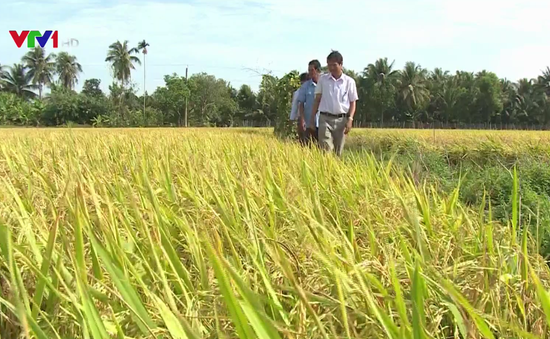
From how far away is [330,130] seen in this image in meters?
4.77

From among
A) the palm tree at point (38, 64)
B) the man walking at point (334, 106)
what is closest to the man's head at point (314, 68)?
the man walking at point (334, 106)

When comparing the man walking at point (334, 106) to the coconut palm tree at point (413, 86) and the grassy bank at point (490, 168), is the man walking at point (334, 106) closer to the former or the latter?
the grassy bank at point (490, 168)

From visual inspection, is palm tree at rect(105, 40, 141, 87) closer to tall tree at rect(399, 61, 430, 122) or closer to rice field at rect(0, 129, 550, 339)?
tall tree at rect(399, 61, 430, 122)

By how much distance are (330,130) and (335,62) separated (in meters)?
0.68

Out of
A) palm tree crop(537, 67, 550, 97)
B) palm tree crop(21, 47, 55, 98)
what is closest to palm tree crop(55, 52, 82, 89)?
palm tree crop(21, 47, 55, 98)

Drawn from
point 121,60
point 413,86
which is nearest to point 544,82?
point 413,86

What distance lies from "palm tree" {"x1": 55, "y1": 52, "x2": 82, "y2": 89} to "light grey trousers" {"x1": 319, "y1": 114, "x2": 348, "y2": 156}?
63389 millimetres

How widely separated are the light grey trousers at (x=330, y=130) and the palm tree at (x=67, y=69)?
63.4m

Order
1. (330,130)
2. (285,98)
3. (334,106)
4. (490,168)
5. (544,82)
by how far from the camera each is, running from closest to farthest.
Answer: (334,106) < (330,130) < (490,168) < (285,98) < (544,82)

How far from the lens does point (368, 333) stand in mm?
769

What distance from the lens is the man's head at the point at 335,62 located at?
14.6ft

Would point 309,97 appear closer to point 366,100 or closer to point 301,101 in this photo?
point 301,101

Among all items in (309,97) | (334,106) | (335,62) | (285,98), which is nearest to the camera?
(335,62)

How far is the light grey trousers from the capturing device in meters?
4.72
